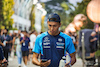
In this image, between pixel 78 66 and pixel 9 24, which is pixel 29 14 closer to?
pixel 9 24

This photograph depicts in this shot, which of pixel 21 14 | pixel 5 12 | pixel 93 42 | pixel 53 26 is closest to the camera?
pixel 53 26

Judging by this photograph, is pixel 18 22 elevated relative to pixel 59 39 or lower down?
elevated

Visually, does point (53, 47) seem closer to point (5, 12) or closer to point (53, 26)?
point (53, 26)

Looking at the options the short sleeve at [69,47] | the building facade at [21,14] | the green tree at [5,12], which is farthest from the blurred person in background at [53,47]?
the building facade at [21,14]

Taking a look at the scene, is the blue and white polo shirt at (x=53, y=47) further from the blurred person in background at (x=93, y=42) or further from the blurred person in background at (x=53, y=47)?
the blurred person in background at (x=93, y=42)

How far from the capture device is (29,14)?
2275 inches

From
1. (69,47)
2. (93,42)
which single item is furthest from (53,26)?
(93,42)

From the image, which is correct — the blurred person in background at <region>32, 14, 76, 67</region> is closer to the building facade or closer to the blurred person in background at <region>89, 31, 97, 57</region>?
the blurred person in background at <region>89, 31, 97, 57</region>

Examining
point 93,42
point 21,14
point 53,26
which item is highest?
point 21,14

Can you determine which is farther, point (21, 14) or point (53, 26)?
point (21, 14)

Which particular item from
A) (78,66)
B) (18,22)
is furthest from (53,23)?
(18,22)

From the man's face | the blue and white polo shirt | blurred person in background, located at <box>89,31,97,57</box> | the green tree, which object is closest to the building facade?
the green tree

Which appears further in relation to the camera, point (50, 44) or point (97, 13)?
point (97, 13)

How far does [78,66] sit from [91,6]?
13.9ft
